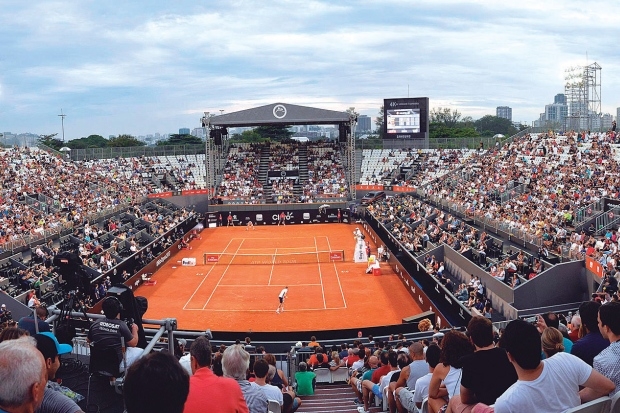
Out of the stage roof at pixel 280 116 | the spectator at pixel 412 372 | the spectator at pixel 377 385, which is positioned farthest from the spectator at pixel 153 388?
the stage roof at pixel 280 116

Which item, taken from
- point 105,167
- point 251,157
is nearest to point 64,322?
point 105,167

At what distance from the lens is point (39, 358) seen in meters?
3.76

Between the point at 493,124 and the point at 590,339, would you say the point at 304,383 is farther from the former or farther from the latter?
the point at 493,124

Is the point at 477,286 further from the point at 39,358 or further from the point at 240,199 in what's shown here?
the point at 240,199

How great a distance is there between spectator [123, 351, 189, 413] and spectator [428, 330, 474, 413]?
375 cm

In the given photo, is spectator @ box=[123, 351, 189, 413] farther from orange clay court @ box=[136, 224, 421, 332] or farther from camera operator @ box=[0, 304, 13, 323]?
orange clay court @ box=[136, 224, 421, 332]

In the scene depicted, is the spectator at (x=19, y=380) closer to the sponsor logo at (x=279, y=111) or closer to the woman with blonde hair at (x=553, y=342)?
the woman with blonde hair at (x=553, y=342)

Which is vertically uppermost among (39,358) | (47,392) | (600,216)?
(39,358)

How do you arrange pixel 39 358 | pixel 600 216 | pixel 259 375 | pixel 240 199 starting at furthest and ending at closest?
1. pixel 240 199
2. pixel 600 216
3. pixel 259 375
4. pixel 39 358

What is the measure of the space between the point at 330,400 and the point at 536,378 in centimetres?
900

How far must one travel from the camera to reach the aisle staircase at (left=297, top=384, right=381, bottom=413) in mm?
12117

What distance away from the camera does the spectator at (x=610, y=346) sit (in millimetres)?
5641

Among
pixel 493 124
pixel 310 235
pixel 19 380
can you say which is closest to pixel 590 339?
pixel 19 380

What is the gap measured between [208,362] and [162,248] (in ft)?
121
